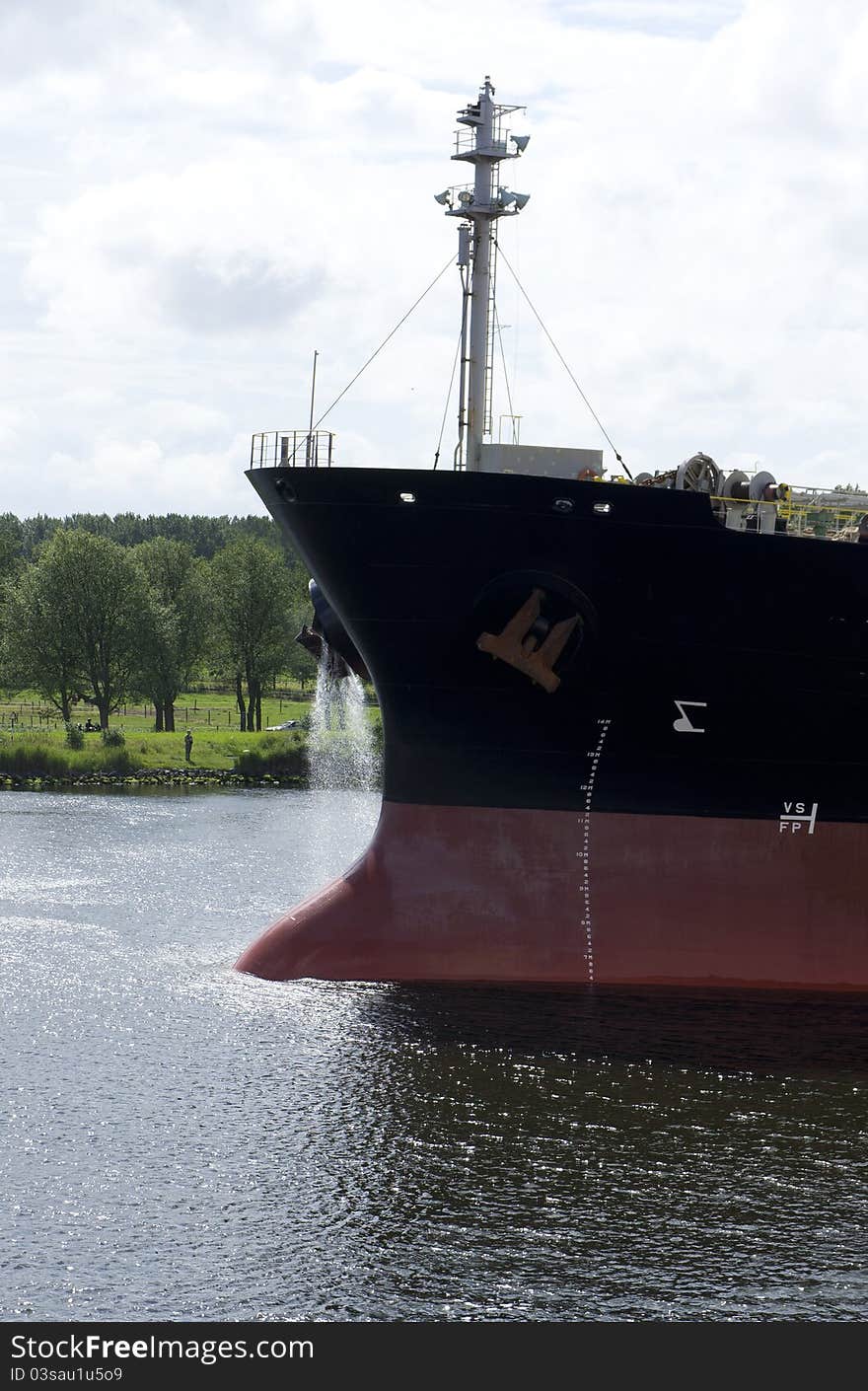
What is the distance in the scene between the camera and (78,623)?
74.8m

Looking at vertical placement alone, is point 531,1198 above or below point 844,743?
below

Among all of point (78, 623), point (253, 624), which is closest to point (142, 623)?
point (78, 623)

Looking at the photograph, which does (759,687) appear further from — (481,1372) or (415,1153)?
(481,1372)

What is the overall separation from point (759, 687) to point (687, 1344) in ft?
35.3

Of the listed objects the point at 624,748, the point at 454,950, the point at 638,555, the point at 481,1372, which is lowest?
the point at 481,1372

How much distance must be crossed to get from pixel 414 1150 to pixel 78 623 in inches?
2405

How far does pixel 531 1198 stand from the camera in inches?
594

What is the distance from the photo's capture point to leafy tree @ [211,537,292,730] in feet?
268

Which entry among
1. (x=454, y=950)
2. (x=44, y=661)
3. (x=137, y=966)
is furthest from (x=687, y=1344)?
(x=44, y=661)

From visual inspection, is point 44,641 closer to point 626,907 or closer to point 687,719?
point 626,907

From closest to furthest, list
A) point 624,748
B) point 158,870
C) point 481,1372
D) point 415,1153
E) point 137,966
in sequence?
1. point 481,1372
2. point 415,1153
3. point 624,748
4. point 137,966
5. point 158,870

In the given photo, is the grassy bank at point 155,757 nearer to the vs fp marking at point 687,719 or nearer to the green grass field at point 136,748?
the green grass field at point 136,748

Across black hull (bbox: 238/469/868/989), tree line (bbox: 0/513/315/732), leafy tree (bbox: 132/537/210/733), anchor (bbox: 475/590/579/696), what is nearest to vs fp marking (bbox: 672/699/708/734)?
black hull (bbox: 238/469/868/989)

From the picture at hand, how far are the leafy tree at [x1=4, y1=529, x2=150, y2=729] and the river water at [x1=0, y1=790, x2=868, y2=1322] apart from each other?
1988 inches
